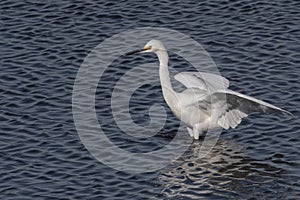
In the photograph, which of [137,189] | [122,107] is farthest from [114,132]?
[137,189]

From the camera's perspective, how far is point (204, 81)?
773 inches

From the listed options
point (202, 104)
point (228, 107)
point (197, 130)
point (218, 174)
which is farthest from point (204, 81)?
point (218, 174)

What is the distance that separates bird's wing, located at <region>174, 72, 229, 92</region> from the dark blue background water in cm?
116

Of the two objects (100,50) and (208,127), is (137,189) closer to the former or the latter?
(208,127)

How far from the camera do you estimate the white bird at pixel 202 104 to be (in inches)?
742

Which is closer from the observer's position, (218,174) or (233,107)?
(218,174)

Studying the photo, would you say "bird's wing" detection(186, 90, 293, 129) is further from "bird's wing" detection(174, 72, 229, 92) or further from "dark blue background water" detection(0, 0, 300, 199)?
"dark blue background water" detection(0, 0, 300, 199)

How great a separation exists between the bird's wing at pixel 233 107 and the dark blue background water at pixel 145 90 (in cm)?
50

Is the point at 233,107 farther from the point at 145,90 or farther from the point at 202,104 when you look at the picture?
the point at 145,90

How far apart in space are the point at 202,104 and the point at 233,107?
689 millimetres

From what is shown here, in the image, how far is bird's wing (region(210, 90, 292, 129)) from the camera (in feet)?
59.1

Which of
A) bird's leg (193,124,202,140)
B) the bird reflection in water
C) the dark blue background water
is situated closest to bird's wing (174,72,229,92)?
bird's leg (193,124,202,140)

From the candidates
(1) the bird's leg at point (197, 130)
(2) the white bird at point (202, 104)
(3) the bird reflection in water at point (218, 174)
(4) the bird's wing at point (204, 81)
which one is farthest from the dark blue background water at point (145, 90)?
(4) the bird's wing at point (204, 81)

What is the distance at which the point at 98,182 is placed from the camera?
57.5ft
